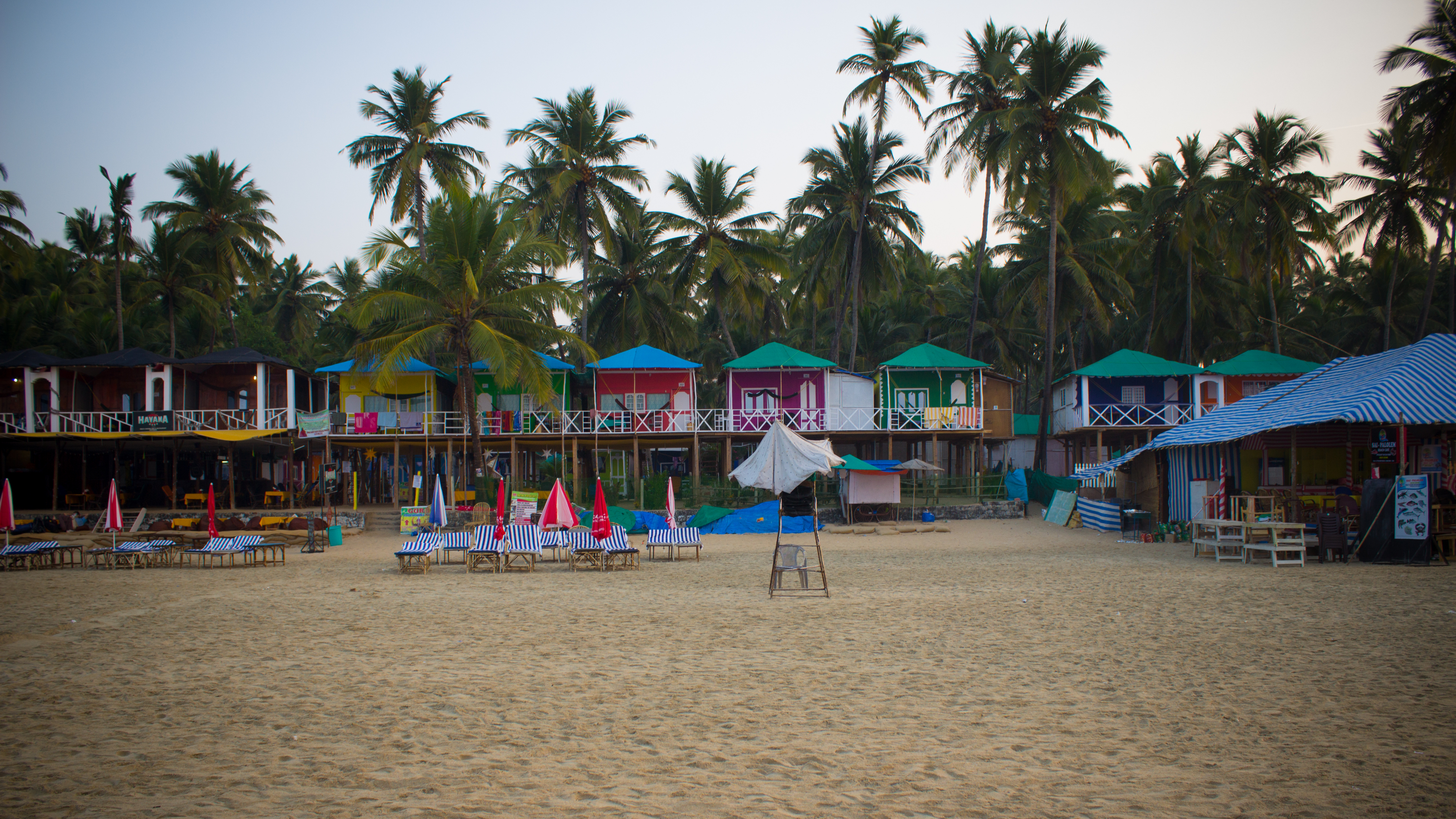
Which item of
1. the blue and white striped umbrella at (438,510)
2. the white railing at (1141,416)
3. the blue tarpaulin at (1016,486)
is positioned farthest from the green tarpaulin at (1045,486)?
the blue and white striped umbrella at (438,510)

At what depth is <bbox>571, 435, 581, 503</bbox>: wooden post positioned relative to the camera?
27.6m

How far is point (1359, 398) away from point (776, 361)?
55.8ft

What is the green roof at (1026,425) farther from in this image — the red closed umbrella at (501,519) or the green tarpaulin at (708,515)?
the red closed umbrella at (501,519)

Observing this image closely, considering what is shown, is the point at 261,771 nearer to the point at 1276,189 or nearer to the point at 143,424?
the point at 143,424

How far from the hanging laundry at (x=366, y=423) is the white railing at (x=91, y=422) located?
6603mm

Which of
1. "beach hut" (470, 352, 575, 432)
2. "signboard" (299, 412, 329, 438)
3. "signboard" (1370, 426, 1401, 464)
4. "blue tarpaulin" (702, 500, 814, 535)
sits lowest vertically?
"blue tarpaulin" (702, 500, 814, 535)

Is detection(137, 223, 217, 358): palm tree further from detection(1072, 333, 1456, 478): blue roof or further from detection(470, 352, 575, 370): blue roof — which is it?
detection(1072, 333, 1456, 478): blue roof

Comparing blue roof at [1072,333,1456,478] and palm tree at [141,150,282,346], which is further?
palm tree at [141,150,282,346]

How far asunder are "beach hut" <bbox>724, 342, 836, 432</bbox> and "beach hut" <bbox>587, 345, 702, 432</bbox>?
156 cm

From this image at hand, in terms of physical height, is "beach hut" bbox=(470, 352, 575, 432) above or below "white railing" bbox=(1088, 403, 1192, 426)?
above

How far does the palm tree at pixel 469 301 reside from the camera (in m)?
23.7

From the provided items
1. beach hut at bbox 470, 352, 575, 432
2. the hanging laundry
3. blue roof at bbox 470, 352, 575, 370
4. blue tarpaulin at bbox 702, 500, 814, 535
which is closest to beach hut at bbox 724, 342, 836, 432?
blue tarpaulin at bbox 702, 500, 814, 535

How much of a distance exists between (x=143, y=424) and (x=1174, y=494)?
1165 inches

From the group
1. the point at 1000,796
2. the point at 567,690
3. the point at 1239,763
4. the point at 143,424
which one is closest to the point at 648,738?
the point at 567,690
